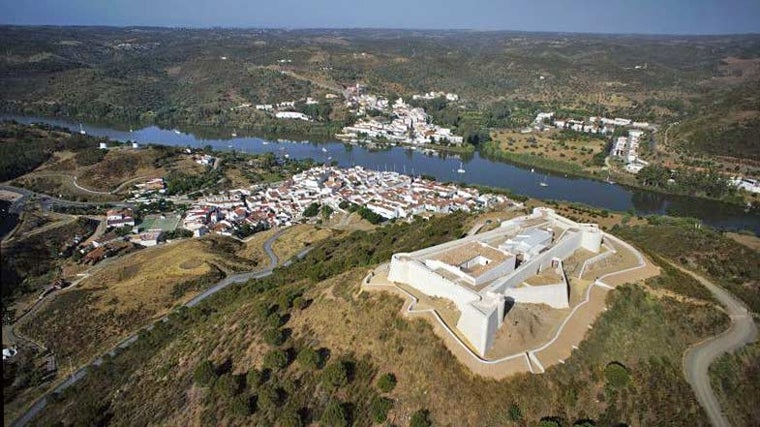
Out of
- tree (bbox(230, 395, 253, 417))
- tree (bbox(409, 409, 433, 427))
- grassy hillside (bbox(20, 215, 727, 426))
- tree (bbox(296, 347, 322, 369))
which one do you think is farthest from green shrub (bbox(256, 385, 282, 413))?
tree (bbox(409, 409, 433, 427))

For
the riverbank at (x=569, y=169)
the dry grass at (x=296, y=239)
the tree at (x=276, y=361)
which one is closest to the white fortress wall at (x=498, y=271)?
the tree at (x=276, y=361)

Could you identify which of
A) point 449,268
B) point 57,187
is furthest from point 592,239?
point 57,187

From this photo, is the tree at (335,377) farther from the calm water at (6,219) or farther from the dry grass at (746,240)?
the calm water at (6,219)

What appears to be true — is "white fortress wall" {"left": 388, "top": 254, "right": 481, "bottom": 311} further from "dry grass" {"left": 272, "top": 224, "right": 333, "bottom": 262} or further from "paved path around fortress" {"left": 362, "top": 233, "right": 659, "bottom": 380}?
"dry grass" {"left": 272, "top": 224, "right": 333, "bottom": 262}

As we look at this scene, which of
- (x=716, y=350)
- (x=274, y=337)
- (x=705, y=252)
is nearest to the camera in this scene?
(x=274, y=337)

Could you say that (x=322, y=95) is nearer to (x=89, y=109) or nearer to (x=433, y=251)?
(x=89, y=109)

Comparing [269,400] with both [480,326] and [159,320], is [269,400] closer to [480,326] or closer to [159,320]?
[480,326]
